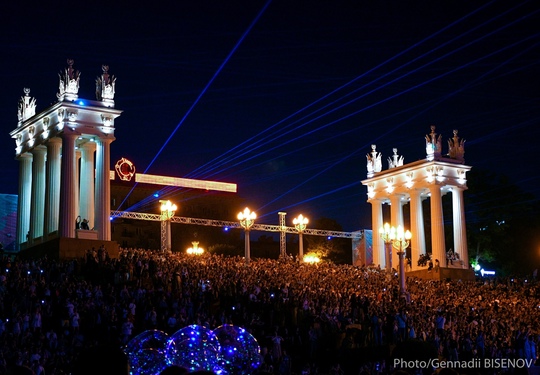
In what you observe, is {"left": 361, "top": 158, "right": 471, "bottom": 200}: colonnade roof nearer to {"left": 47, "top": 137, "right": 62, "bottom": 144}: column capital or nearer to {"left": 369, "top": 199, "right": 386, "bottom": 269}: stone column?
{"left": 369, "top": 199, "right": 386, "bottom": 269}: stone column

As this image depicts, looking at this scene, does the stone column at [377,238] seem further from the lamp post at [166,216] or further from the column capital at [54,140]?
the column capital at [54,140]

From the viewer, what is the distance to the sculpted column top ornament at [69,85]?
154 ft

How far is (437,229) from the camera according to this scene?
5947 centimetres

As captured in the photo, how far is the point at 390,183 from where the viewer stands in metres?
64.2

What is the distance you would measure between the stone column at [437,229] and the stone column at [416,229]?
1908 millimetres

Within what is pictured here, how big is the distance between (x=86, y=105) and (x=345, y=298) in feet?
60.3

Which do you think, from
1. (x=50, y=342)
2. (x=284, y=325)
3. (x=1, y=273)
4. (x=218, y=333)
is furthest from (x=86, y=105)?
(x=218, y=333)

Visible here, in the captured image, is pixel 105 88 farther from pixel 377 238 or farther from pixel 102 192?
pixel 377 238

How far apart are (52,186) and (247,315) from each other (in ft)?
66.3

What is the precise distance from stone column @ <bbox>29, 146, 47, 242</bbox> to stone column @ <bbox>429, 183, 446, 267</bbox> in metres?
25.0

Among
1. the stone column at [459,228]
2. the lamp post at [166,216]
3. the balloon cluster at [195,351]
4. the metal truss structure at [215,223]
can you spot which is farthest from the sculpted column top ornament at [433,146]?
the balloon cluster at [195,351]

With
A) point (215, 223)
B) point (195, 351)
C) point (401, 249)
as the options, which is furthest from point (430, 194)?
point (195, 351)

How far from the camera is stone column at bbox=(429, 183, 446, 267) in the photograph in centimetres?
5909

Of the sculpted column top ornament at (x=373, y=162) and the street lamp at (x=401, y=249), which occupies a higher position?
the sculpted column top ornament at (x=373, y=162)
